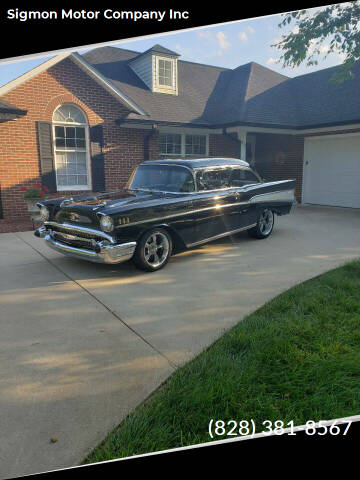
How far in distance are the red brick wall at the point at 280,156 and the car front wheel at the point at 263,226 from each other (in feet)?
22.0

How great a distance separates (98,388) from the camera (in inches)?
103

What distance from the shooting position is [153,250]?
5410 millimetres

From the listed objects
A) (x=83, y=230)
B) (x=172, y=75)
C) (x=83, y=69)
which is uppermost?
(x=172, y=75)

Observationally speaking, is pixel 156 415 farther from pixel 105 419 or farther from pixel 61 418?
pixel 61 418

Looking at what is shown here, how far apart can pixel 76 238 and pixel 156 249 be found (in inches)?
45.7

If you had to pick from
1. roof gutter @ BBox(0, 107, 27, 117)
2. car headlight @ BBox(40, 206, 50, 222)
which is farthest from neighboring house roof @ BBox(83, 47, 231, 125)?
car headlight @ BBox(40, 206, 50, 222)

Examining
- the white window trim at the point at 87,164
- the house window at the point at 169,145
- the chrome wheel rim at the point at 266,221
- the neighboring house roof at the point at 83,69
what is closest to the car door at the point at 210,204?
the chrome wheel rim at the point at 266,221

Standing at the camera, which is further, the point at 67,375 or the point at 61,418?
the point at 67,375

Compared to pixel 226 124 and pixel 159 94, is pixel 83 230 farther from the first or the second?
pixel 159 94

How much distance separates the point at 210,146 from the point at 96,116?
4.68m

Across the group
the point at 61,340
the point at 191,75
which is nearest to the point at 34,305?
the point at 61,340

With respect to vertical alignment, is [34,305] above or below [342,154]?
below

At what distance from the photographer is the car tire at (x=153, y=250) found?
520cm

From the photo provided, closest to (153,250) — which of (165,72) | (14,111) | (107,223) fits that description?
(107,223)
